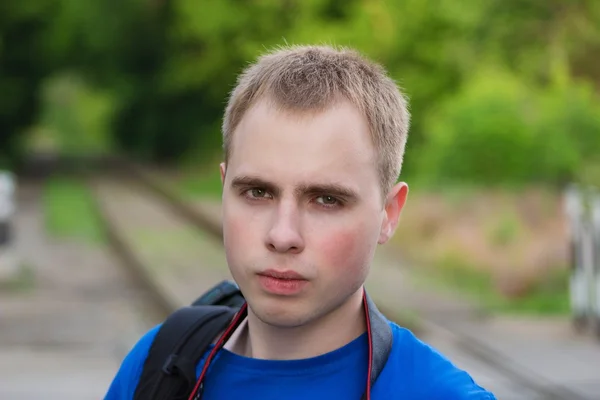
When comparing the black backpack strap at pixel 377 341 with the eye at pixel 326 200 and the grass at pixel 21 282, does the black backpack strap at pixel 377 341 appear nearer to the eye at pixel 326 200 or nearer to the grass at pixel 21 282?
the eye at pixel 326 200

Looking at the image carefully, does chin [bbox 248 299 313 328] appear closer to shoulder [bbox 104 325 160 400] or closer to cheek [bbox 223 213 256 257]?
cheek [bbox 223 213 256 257]

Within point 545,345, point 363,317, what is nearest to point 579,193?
point 545,345

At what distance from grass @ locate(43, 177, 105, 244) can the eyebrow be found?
65.0ft

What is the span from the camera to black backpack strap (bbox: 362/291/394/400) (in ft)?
7.13

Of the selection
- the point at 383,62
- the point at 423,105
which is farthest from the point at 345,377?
the point at 383,62

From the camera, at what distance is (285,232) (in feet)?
6.99

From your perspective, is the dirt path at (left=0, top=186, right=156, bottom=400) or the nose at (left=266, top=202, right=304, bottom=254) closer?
the nose at (left=266, top=202, right=304, bottom=254)

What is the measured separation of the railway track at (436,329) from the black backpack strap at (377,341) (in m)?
6.50

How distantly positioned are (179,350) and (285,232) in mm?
378

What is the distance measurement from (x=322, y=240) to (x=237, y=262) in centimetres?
15

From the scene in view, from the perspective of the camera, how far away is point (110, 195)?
33.0 metres

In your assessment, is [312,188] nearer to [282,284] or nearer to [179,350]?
[282,284]

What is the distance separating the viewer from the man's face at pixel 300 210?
2.14m

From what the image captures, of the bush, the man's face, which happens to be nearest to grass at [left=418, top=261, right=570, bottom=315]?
the bush
